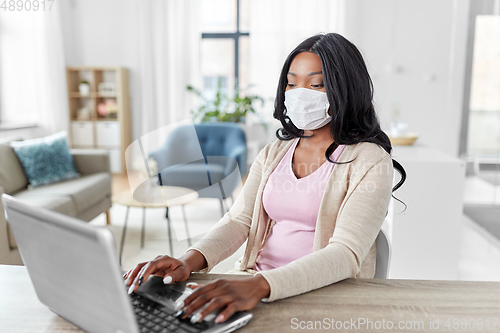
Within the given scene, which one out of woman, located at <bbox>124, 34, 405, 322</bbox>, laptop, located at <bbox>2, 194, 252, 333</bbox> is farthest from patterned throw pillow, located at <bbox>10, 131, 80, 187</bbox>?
laptop, located at <bbox>2, 194, 252, 333</bbox>

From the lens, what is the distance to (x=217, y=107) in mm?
4926

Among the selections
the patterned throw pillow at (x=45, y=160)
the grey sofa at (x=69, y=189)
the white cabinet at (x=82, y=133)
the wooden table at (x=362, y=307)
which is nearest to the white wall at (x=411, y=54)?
the grey sofa at (x=69, y=189)

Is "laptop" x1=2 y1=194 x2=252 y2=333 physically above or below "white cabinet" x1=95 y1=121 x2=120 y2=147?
above

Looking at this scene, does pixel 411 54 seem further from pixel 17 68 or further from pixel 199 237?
pixel 17 68

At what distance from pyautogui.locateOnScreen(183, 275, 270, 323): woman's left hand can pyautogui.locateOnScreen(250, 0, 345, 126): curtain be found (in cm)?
420

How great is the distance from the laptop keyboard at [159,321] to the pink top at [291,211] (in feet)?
1.51

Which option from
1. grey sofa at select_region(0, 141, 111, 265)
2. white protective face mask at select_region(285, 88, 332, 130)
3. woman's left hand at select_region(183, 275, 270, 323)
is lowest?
grey sofa at select_region(0, 141, 111, 265)

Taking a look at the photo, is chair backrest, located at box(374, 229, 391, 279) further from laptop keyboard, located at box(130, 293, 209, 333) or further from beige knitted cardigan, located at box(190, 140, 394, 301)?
laptop keyboard, located at box(130, 293, 209, 333)

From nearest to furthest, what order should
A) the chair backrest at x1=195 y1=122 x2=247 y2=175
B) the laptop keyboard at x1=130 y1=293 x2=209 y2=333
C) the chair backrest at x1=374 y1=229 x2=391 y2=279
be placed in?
the laptop keyboard at x1=130 y1=293 x2=209 y2=333
the chair backrest at x1=374 y1=229 x2=391 y2=279
the chair backrest at x1=195 y1=122 x2=247 y2=175

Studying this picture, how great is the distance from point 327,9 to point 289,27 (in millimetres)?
487

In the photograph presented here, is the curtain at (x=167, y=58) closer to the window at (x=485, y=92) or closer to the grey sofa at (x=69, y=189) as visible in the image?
the grey sofa at (x=69, y=189)

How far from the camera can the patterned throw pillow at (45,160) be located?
2846 mm

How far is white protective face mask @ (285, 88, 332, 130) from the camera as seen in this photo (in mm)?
1066

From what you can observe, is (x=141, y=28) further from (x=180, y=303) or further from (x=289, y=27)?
(x=180, y=303)
